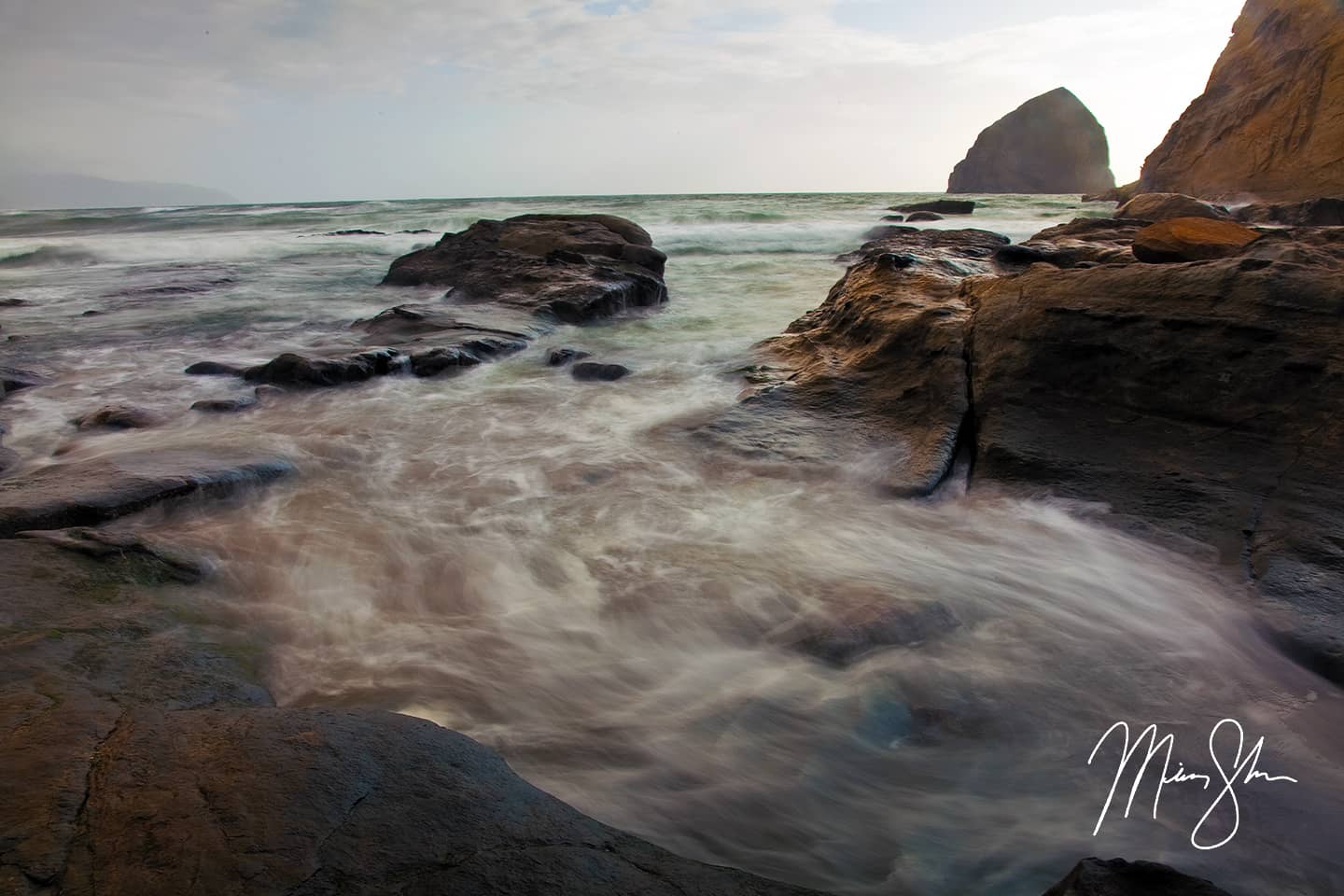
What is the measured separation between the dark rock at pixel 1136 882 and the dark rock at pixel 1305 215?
1930 cm

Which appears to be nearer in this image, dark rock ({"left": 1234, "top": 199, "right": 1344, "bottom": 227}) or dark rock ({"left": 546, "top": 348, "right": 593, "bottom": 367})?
dark rock ({"left": 546, "top": 348, "right": 593, "bottom": 367})

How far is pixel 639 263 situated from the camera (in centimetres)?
1109

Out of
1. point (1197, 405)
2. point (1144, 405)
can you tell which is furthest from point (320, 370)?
point (1197, 405)

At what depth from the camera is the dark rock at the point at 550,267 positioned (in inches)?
366

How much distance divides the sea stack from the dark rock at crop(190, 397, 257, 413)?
85.8 metres

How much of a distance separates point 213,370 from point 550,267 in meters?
4.60

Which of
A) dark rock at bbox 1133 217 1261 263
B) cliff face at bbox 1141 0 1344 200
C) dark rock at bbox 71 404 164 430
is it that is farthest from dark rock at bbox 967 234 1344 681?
cliff face at bbox 1141 0 1344 200

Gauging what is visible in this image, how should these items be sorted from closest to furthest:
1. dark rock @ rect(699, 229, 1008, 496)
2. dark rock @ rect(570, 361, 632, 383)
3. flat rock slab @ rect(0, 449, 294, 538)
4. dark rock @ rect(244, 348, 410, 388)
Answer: flat rock slab @ rect(0, 449, 294, 538) < dark rock @ rect(699, 229, 1008, 496) < dark rock @ rect(244, 348, 410, 388) < dark rock @ rect(570, 361, 632, 383)

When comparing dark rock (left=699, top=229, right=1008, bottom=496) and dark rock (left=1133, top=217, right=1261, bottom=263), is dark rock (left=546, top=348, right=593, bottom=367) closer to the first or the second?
dark rock (left=699, top=229, right=1008, bottom=496)

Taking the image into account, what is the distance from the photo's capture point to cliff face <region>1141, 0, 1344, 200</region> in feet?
77.2

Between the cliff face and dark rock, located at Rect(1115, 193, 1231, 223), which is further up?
the cliff face
